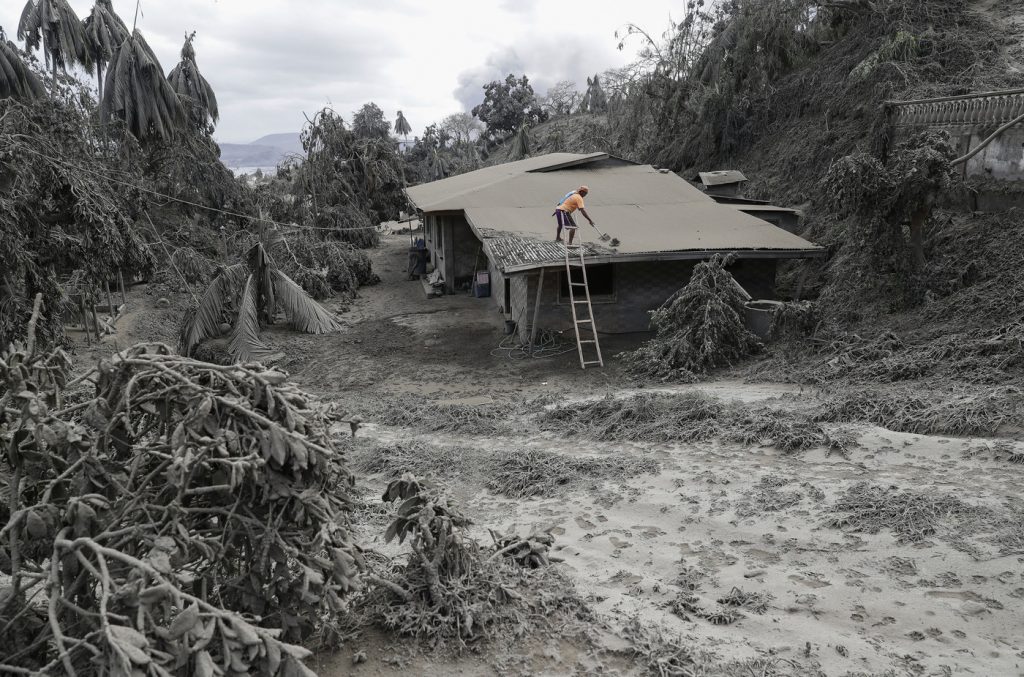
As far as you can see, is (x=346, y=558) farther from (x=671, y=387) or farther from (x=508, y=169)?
(x=508, y=169)

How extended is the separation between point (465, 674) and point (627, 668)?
1.04 m

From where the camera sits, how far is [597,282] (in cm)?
1570

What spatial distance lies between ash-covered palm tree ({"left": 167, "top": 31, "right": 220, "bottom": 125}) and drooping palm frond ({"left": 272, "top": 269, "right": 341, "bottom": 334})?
21876mm

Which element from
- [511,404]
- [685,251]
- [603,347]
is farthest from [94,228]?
[685,251]

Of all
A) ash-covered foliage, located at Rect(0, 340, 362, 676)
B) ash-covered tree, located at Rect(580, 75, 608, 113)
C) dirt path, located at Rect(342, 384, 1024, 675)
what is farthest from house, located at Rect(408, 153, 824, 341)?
ash-covered tree, located at Rect(580, 75, 608, 113)

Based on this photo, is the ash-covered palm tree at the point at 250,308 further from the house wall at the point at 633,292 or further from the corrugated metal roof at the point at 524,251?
the house wall at the point at 633,292

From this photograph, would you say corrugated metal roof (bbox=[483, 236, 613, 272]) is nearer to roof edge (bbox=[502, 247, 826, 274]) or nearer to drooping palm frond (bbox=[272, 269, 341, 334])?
roof edge (bbox=[502, 247, 826, 274])

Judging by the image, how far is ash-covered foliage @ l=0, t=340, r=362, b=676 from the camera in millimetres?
3969

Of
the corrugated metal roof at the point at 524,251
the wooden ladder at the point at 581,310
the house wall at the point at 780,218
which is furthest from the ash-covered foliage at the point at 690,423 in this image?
the house wall at the point at 780,218

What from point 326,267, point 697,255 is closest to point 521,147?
point 326,267

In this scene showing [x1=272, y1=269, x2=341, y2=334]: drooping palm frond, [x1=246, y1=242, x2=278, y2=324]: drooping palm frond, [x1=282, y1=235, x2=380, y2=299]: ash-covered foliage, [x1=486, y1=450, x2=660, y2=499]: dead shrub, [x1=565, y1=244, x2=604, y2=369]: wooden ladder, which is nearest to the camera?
[x1=486, y1=450, x2=660, y2=499]: dead shrub

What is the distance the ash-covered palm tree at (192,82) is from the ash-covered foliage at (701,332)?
30.0 meters

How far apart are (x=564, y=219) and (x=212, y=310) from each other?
793 centimetres

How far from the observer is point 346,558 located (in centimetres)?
453
